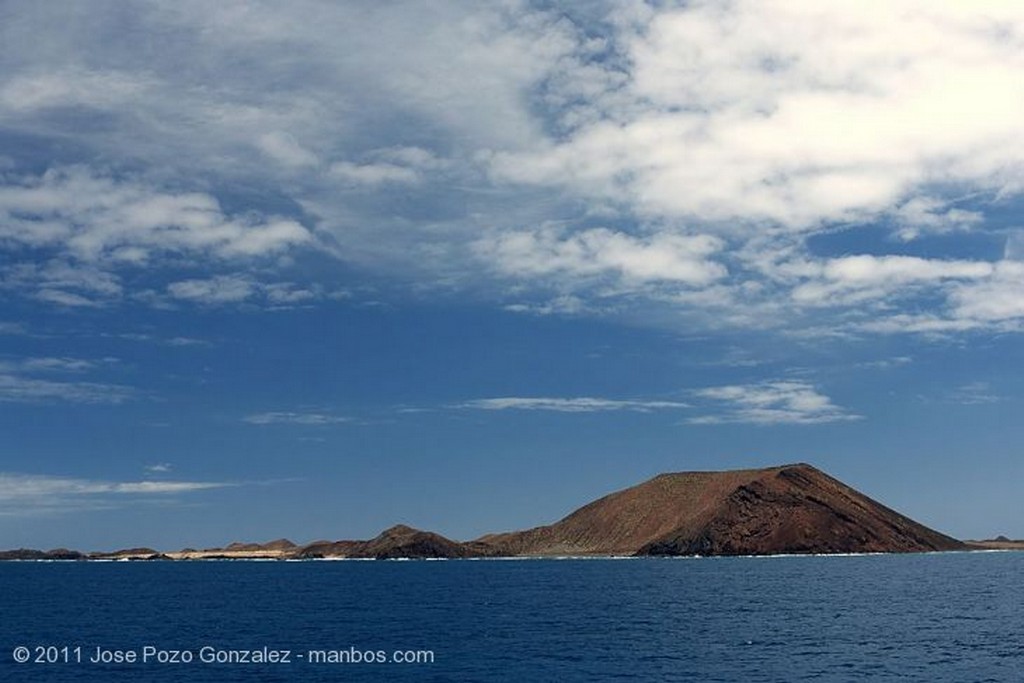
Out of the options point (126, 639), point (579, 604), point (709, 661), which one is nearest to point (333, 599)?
point (579, 604)

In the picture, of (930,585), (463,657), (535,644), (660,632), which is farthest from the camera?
(930,585)

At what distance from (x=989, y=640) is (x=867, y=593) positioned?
67526 millimetres

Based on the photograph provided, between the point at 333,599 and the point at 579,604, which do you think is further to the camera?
the point at 333,599

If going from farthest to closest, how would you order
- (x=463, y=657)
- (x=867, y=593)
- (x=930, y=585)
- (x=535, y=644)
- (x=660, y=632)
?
(x=930, y=585), (x=867, y=593), (x=660, y=632), (x=535, y=644), (x=463, y=657)

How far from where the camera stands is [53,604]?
167375mm

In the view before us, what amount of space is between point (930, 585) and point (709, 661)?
388 feet

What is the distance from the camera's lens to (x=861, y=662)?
80.9 metres

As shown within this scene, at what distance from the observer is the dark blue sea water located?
77688mm

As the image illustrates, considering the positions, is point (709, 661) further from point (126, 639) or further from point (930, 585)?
point (930, 585)

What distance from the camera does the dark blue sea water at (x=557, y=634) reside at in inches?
3059

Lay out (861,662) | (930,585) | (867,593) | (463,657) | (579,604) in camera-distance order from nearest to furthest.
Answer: (861,662) → (463,657) → (579,604) → (867,593) → (930,585)

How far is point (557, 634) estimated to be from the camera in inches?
4045

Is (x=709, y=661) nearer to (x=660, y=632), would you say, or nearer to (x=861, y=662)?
(x=861, y=662)

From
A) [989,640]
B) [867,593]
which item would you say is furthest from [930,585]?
[989,640]
